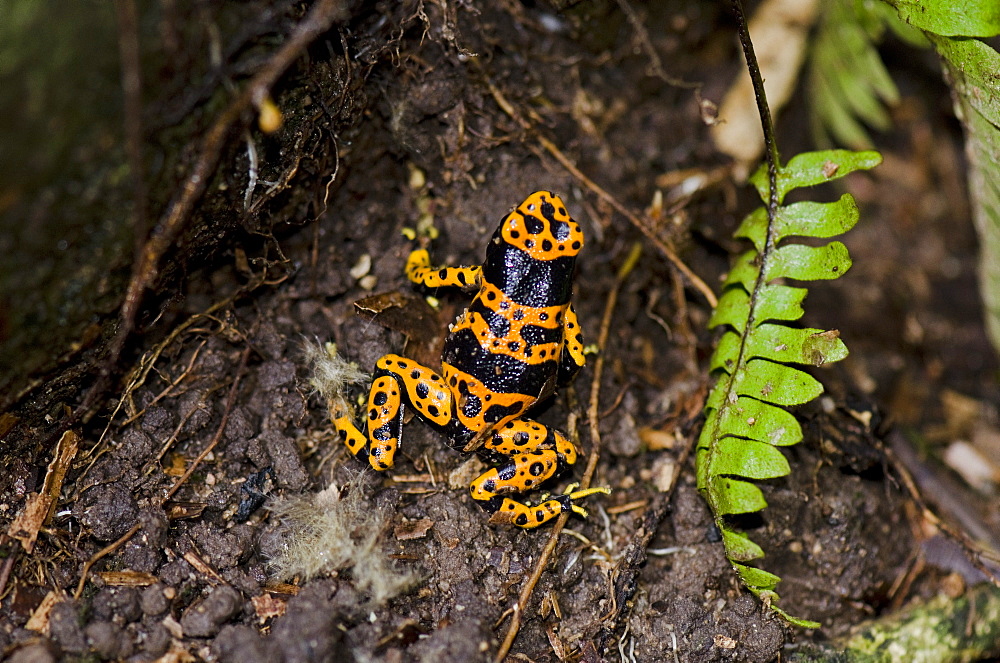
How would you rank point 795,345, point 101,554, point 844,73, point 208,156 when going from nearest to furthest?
point 208,156, point 101,554, point 795,345, point 844,73

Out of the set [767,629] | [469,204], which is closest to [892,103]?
[469,204]

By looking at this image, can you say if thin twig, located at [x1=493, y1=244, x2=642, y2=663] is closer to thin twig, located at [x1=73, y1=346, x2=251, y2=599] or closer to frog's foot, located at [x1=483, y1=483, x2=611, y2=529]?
frog's foot, located at [x1=483, y1=483, x2=611, y2=529]

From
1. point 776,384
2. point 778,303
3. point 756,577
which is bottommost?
point 756,577

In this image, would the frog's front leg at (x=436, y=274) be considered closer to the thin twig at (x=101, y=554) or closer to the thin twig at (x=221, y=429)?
the thin twig at (x=221, y=429)

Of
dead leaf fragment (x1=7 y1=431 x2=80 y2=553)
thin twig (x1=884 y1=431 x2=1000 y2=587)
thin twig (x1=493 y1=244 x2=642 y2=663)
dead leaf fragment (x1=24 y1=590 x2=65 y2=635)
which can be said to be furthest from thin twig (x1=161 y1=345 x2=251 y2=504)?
thin twig (x1=884 y1=431 x2=1000 y2=587)

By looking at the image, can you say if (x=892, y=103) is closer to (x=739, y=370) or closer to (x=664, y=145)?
(x=664, y=145)

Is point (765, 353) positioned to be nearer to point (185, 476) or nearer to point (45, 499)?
point (185, 476)

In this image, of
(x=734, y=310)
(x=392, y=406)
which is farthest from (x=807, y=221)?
(x=392, y=406)
